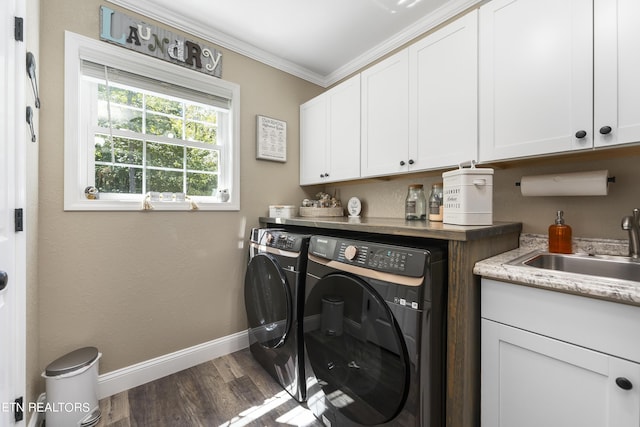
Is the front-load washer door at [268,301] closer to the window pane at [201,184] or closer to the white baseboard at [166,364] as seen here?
the white baseboard at [166,364]

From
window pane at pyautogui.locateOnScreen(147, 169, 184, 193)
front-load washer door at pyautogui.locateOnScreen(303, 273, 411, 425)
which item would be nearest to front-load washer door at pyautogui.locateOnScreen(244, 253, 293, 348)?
front-load washer door at pyautogui.locateOnScreen(303, 273, 411, 425)

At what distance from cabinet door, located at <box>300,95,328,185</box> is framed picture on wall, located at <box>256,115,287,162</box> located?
0.20m

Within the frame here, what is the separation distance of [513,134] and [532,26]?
491 mm

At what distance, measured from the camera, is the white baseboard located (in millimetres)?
1672

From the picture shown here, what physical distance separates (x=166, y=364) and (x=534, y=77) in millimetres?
2764

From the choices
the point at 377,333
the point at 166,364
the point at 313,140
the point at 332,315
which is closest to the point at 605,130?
the point at 377,333

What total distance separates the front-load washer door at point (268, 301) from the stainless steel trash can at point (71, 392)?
92cm

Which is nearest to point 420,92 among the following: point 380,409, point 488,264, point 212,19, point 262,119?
point 488,264

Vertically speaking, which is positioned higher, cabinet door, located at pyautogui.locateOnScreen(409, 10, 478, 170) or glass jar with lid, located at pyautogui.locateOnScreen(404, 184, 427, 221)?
cabinet door, located at pyautogui.locateOnScreen(409, 10, 478, 170)

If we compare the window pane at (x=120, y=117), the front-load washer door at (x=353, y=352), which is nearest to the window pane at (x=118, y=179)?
the window pane at (x=120, y=117)

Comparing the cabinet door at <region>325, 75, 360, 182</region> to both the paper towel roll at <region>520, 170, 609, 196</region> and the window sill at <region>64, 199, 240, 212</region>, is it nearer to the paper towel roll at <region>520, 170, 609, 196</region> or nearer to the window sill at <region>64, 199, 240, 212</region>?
the window sill at <region>64, 199, 240, 212</region>

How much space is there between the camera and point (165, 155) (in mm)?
1959

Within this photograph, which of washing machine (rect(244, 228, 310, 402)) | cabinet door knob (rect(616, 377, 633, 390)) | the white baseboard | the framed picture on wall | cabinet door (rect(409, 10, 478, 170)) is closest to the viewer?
cabinet door knob (rect(616, 377, 633, 390))

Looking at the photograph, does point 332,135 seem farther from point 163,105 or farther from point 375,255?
point 375,255
